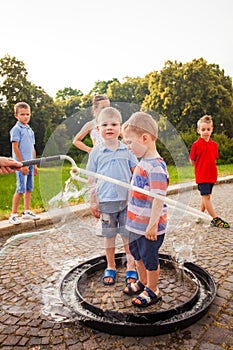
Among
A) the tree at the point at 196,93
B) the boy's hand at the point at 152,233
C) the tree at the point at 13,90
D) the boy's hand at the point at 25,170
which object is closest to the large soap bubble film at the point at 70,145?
the boy's hand at the point at 152,233

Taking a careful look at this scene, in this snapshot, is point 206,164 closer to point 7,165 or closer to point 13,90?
point 7,165

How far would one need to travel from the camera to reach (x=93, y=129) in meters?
2.66

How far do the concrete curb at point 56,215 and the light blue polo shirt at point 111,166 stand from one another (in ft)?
0.97

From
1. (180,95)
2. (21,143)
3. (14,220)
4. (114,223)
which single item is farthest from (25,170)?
(180,95)

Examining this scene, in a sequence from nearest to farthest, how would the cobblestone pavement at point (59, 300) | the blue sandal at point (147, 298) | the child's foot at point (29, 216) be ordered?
1. the cobblestone pavement at point (59, 300)
2. the blue sandal at point (147, 298)
3. the child's foot at point (29, 216)

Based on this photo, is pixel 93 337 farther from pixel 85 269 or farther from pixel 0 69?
pixel 0 69

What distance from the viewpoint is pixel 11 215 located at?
17.7ft

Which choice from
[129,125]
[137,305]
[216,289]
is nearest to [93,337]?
[137,305]

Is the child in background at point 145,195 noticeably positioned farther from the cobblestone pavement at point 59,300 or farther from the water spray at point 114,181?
the cobblestone pavement at point 59,300

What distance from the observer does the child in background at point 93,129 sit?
263 cm

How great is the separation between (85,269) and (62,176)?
1212 mm

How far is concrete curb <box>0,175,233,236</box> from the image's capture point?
289 cm

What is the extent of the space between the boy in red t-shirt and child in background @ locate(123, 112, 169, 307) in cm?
283

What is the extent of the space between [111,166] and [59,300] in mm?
1278
